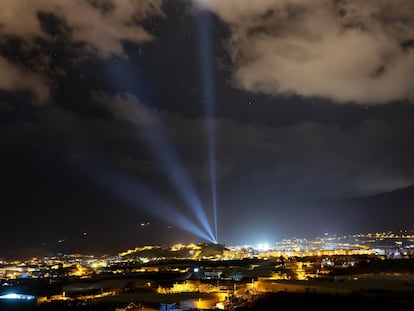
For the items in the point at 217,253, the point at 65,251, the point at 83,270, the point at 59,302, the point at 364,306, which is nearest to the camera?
the point at 364,306

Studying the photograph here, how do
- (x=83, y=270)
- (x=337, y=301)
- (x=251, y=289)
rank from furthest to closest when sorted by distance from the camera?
(x=83, y=270)
(x=251, y=289)
(x=337, y=301)

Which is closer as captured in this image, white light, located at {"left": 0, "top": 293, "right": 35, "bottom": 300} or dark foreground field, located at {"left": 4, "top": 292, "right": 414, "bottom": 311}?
dark foreground field, located at {"left": 4, "top": 292, "right": 414, "bottom": 311}

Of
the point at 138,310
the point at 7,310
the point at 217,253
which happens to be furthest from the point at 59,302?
the point at 217,253

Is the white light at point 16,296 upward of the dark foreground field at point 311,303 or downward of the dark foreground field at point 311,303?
upward

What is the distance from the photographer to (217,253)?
2921 inches

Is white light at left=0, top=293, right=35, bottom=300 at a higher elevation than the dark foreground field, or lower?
higher

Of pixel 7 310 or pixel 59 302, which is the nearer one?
pixel 7 310

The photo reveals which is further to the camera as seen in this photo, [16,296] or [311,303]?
[16,296]

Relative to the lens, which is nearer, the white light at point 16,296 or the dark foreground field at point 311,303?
the dark foreground field at point 311,303

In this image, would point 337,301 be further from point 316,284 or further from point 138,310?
point 138,310

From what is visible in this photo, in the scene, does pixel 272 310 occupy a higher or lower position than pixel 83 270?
lower

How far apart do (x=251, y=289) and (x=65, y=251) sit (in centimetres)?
8875

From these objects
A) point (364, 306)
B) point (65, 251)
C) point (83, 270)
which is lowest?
point (364, 306)

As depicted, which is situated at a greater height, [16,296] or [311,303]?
[16,296]
